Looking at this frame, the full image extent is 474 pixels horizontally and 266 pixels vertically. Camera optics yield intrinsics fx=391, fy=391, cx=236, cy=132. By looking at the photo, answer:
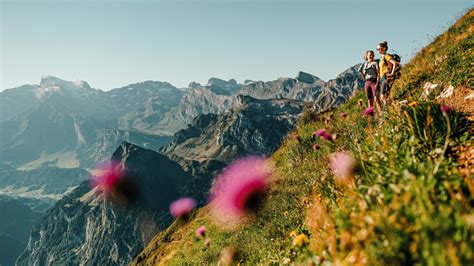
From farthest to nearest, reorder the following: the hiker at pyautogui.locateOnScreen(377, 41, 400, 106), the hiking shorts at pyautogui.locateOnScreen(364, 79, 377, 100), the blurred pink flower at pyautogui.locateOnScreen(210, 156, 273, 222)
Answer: the hiking shorts at pyautogui.locateOnScreen(364, 79, 377, 100) < the blurred pink flower at pyautogui.locateOnScreen(210, 156, 273, 222) < the hiker at pyautogui.locateOnScreen(377, 41, 400, 106)

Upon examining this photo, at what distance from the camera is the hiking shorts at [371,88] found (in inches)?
582

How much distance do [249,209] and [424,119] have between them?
376 inches

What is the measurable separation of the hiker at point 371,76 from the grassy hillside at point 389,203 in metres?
1.09

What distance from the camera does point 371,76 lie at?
1509 centimetres

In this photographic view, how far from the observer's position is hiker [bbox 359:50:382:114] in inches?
585

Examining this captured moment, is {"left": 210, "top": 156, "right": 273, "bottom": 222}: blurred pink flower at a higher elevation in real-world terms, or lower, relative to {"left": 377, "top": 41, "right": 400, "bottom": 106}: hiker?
lower

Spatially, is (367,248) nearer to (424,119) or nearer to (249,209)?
(424,119)

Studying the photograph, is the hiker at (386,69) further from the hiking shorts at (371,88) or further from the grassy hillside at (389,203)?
the grassy hillside at (389,203)

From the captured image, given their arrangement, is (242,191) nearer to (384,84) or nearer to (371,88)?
(371,88)

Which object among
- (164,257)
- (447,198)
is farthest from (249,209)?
(447,198)

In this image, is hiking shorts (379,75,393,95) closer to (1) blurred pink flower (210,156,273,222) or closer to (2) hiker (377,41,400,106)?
(2) hiker (377,41,400,106)

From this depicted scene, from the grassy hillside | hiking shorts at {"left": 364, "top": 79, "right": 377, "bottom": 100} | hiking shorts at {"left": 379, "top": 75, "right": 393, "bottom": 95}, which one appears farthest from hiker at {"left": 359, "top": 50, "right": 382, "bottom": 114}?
the grassy hillside

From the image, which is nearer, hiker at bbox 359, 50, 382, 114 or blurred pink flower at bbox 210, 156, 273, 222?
blurred pink flower at bbox 210, 156, 273, 222

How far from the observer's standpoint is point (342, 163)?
6445 mm
